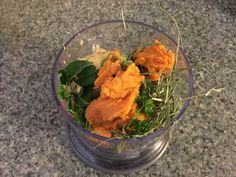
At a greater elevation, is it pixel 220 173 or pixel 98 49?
pixel 98 49

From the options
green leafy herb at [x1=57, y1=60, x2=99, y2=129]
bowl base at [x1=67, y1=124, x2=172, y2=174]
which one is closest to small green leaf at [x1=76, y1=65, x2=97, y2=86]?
green leafy herb at [x1=57, y1=60, x2=99, y2=129]

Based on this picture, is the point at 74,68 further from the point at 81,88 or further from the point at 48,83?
the point at 48,83

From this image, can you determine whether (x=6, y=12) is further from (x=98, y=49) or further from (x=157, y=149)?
(x=157, y=149)

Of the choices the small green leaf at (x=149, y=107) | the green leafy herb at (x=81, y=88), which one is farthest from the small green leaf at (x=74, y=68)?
the small green leaf at (x=149, y=107)

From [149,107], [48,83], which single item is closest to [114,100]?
[149,107]

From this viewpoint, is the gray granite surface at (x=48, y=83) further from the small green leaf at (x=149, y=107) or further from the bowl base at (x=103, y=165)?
the small green leaf at (x=149, y=107)

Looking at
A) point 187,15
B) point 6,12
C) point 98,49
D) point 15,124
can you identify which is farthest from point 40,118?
point 187,15

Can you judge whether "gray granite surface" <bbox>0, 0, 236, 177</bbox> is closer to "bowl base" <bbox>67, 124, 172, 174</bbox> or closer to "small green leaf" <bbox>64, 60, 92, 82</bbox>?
"bowl base" <bbox>67, 124, 172, 174</bbox>
